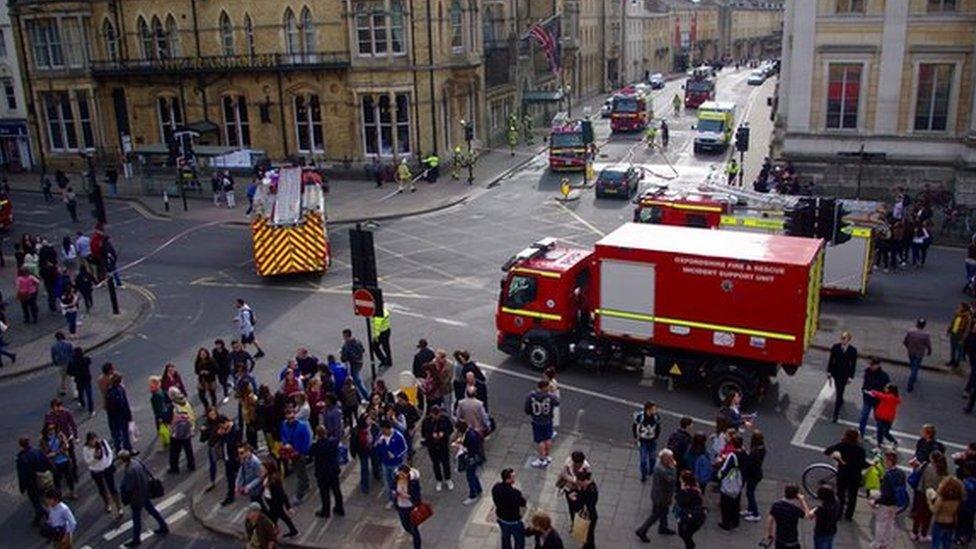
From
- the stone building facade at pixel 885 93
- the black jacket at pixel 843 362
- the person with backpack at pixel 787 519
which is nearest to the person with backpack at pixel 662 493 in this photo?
the person with backpack at pixel 787 519

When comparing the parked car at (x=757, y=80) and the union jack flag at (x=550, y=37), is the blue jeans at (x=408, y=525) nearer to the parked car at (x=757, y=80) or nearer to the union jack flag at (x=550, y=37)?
the union jack flag at (x=550, y=37)

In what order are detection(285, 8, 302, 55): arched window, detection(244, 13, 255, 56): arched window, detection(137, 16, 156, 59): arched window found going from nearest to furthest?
1. detection(285, 8, 302, 55): arched window
2. detection(244, 13, 255, 56): arched window
3. detection(137, 16, 156, 59): arched window

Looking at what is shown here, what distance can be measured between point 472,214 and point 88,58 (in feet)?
83.5

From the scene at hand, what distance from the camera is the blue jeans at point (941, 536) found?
12436 millimetres

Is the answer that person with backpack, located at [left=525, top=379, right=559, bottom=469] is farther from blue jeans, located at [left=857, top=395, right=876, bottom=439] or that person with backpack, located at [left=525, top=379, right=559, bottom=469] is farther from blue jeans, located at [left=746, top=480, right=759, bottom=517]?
blue jeans, located at [left=857, top=395, right=876, bottom=439]

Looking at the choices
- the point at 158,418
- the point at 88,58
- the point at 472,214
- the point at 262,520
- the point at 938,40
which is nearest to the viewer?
the point at 262,520

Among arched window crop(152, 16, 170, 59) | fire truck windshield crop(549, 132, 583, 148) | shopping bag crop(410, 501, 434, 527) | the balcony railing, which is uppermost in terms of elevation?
arched window crop(152, 16, 170, 59)

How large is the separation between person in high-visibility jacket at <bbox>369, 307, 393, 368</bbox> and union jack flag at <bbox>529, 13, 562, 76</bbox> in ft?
130

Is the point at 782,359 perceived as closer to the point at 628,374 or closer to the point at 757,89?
the point at 628,374

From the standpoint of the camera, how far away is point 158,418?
16828mm

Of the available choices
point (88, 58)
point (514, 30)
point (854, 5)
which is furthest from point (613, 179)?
point (88, 58)

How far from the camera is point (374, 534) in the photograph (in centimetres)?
1412

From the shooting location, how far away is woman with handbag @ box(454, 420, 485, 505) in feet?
47.7

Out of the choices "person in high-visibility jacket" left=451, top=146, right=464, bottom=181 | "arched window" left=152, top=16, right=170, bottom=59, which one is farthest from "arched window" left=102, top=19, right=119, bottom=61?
"person in high-visibility jacket" left=451, top=146, right=464, bottom=181
